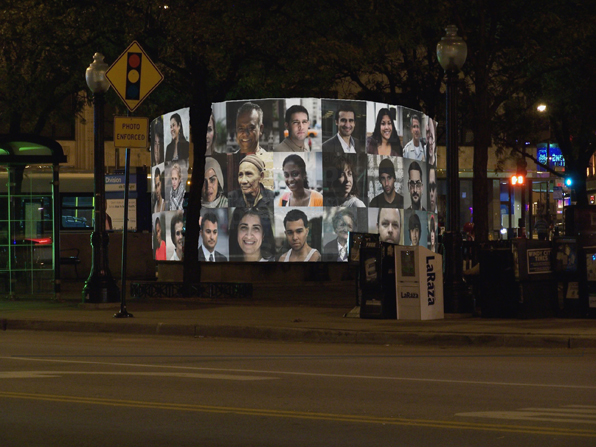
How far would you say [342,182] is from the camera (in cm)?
3016

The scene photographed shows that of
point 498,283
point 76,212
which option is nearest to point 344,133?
point 76,212

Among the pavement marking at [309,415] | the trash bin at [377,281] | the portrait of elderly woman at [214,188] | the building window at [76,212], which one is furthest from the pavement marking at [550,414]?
the building window at [76,212]

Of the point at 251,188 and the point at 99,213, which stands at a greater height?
the point at 251,188

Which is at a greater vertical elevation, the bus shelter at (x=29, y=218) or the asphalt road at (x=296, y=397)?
the bus shelter at (x=29, y=218)

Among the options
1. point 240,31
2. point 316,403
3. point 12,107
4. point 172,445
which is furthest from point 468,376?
point 12,107

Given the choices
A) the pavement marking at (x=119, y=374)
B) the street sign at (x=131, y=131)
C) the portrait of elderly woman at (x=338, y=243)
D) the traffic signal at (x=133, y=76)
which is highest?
the traffic signal at (x=133, y=76)

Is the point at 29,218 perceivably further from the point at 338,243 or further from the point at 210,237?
the point at 338,243

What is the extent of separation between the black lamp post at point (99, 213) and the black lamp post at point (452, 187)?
6.60 metres

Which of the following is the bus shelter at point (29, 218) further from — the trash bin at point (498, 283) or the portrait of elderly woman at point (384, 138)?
the portrait of elderly woman at point (384, 138)

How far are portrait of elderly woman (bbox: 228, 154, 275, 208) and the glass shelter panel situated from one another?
26.9 feet

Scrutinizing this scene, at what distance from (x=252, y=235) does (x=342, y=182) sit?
3024 mm

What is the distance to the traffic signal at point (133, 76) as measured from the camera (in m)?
18.1

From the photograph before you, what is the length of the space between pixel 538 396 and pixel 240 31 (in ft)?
43.0

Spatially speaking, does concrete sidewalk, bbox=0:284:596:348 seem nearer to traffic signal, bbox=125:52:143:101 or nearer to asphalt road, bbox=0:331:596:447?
asphalt road, bbox=0:331:596:447
